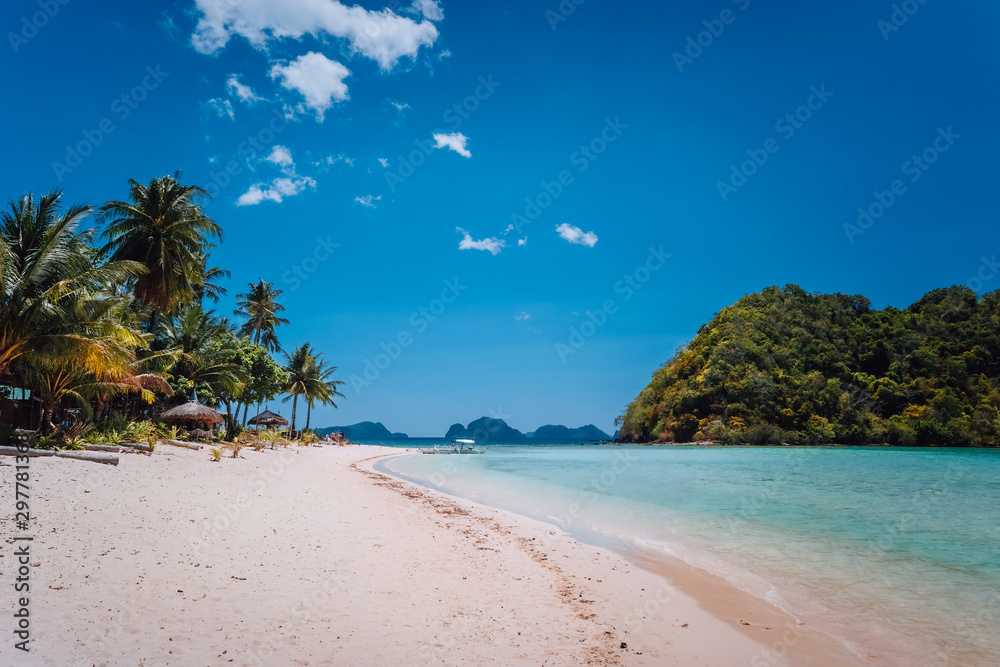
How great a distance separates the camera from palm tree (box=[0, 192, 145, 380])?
1064 centimetres

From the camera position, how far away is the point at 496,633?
416cm

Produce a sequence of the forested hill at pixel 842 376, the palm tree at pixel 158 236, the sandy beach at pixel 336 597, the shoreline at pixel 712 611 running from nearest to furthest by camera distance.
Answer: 1. the sandy beach at pixel 336 597
2. the shoreline at pixel 712 611
3. the palm tree at pixel 158 236
4. the forested hill at pixel 842 376

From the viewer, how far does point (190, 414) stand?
2206cm

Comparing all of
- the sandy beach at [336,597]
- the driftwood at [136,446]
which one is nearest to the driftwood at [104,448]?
the driftwood at [136,446]

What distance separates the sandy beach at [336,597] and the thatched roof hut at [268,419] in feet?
104

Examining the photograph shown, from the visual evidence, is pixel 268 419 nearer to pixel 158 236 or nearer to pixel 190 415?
pixel 190 415

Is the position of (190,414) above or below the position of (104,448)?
above

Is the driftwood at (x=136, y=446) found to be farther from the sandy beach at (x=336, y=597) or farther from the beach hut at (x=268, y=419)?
the beach hut at (x=268, y=419)

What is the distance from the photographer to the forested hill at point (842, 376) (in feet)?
177

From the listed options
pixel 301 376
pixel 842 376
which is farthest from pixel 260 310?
pixel 842 376

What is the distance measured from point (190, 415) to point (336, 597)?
70.3ft

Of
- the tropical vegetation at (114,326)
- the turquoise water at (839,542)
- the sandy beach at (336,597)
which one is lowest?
the turquoise water at (839,542)

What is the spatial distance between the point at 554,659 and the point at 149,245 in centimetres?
2253

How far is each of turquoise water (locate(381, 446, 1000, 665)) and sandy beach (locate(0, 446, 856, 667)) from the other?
→ 0.78m
